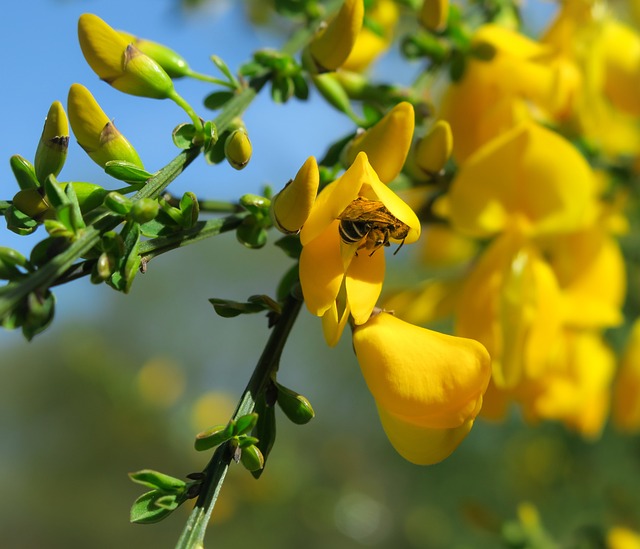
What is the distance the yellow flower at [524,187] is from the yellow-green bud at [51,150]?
35 cm

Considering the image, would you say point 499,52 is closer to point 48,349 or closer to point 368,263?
point 368,263

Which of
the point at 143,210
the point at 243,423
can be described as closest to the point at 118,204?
the point at 143,210

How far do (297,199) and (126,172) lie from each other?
3.5 inches

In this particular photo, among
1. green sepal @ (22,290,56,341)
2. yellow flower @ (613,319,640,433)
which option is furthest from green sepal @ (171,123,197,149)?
yellow flower @ (613,319,640,433)

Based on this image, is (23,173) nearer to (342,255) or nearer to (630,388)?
(342,255)

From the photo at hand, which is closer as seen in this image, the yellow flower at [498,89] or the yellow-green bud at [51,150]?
the yellow-green bud at [51,150]

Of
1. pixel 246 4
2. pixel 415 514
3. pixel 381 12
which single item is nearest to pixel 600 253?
pixel 381 12

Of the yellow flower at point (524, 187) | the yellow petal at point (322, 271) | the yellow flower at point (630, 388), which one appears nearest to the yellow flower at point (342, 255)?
the yellow petal at point (322, 271)

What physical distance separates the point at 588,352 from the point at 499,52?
13.0 inches

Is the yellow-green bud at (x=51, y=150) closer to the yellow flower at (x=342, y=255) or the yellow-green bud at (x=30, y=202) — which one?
the yellow-green bud at (x=30, y=202)

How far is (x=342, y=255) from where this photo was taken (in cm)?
40

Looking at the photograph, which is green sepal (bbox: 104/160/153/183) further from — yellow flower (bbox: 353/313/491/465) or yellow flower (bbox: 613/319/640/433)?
yellow flower (bbox: 613/319/640/433)

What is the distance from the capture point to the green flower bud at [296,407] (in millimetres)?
385

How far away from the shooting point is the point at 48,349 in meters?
2.70
